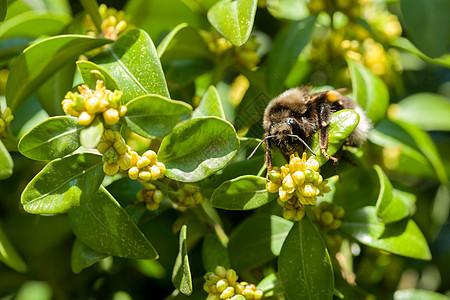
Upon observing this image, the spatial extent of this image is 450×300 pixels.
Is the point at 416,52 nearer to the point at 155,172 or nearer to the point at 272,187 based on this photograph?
the point at 272,187

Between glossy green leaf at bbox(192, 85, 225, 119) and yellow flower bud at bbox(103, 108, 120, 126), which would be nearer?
yellow flower bud at bbox(103, 108, 120, 126)

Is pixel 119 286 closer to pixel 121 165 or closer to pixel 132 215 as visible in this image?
pixel 132 215

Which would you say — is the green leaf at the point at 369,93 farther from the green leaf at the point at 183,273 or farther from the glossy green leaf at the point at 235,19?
the green leaf at the point at 183,273

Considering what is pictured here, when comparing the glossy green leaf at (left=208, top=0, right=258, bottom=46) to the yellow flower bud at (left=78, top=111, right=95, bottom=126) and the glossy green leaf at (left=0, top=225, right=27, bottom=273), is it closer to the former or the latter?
the yellow flower bud at (left=78, top=111, right=95, bottom=126)

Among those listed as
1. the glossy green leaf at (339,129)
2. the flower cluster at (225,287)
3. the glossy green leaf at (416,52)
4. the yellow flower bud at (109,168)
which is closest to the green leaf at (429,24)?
the glossy green leaf at (416,52)

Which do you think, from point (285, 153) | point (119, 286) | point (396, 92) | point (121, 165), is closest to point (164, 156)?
point (121, 165)

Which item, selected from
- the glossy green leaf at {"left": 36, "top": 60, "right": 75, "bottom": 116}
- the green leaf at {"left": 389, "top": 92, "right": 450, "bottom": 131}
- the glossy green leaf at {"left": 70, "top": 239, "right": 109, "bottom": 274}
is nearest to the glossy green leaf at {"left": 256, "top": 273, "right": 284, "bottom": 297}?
the glossy green leaf at {"left": 70, "top": 239, "right": 109, "bottom": 274}
